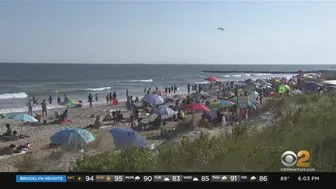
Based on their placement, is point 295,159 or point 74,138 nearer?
point 295,159

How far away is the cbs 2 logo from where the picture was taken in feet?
8.02

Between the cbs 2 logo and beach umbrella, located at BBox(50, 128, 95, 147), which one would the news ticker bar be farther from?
beach umbrella, located at BBox(50, 128, 95, 147)

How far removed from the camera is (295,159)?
8.06 ft

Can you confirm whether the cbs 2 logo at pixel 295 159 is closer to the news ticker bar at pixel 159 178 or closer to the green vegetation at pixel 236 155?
the green vegetation at pixel 236 155

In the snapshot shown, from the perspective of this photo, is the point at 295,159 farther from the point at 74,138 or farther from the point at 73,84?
the point at 73,84

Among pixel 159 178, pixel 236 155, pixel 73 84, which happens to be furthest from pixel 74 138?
pixel 73 84

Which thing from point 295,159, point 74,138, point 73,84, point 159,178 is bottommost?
point 73,84

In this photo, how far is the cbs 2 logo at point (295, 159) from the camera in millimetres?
2445

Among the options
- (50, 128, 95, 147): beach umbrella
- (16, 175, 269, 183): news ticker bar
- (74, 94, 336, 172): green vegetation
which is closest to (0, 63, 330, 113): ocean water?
(50, 128, 95, 147): beach umbrella

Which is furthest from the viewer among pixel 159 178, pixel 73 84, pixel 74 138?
pixel 73 84

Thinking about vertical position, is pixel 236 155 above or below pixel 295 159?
below

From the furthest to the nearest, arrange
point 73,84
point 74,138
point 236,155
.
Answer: point 73,84, point 74,138, point 236,155

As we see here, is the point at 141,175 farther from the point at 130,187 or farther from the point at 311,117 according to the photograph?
the point at 311,117

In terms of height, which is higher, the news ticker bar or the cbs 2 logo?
the cbs 2 logo
